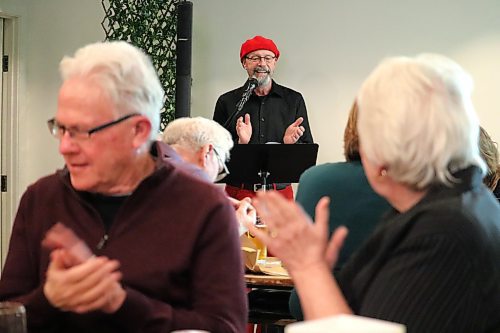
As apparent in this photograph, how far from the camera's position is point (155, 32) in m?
5.65

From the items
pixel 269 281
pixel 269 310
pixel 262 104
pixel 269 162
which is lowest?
pixel 269 310

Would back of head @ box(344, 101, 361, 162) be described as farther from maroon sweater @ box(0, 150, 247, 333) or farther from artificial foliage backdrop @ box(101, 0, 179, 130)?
artificial foliage backdrop @ box(101, 0, 179, 130)

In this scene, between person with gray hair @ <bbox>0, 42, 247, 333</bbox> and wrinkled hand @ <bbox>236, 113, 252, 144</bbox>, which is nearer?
person with gray hair @ <bbox>0, 42, 247, 333</bbox>

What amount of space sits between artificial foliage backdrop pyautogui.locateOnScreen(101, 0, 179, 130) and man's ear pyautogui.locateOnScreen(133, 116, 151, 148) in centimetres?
372

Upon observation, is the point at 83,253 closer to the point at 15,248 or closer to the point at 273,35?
the point at 15,248

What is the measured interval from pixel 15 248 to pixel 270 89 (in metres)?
3.71

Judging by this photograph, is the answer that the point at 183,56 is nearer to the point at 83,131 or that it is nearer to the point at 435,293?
the point at 83,131

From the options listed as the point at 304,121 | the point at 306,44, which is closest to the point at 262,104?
the point at 304,121

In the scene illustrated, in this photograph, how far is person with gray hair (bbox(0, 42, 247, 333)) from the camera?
1.79 meters

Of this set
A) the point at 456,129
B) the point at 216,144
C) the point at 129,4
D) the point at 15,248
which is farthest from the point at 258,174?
the point at 456,129

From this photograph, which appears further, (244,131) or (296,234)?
(244,131)

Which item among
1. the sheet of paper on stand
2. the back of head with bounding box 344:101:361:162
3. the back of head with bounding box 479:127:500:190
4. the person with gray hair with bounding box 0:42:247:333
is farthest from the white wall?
the sheet of paper on stand

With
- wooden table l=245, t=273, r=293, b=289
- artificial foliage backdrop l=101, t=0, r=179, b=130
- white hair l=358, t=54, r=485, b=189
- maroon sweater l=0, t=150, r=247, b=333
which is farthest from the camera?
artificial foliage backdrop l=101, t=0, r=179, b=130

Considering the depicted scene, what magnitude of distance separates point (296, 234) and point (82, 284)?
1.37ft
